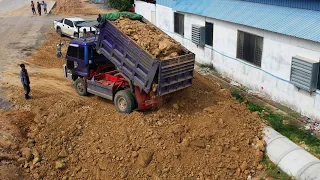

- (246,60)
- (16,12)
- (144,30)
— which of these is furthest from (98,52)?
(16,12)

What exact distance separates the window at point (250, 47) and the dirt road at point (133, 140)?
9.63ft

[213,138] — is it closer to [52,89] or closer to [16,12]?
[52,89]

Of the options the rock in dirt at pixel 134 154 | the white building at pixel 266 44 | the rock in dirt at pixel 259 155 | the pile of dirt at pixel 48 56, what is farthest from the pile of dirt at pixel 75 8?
the rock in dirt at pixel 259 155

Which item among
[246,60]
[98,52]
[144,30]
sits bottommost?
[246,60]

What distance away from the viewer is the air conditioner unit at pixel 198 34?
18.2 m

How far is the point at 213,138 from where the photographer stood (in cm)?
1031

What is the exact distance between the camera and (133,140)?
32.9 ft

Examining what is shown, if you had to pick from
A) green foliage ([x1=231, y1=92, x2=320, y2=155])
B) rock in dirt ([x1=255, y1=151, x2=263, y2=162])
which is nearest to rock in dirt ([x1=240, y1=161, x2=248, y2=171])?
rock in dirt ([x1=255, y1=151, x2=263, y2=162])

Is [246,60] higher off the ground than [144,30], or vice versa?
[144,30]

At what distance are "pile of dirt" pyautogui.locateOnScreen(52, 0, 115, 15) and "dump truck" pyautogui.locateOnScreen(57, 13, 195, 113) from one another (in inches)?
984

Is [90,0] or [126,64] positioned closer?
[126,64]

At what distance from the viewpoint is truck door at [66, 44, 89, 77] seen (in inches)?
506

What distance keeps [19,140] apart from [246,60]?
32.8 feet

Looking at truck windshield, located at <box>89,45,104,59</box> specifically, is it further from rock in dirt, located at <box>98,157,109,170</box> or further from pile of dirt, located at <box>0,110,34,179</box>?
rock in dirt, located at <box>98,157,109,170</box>
